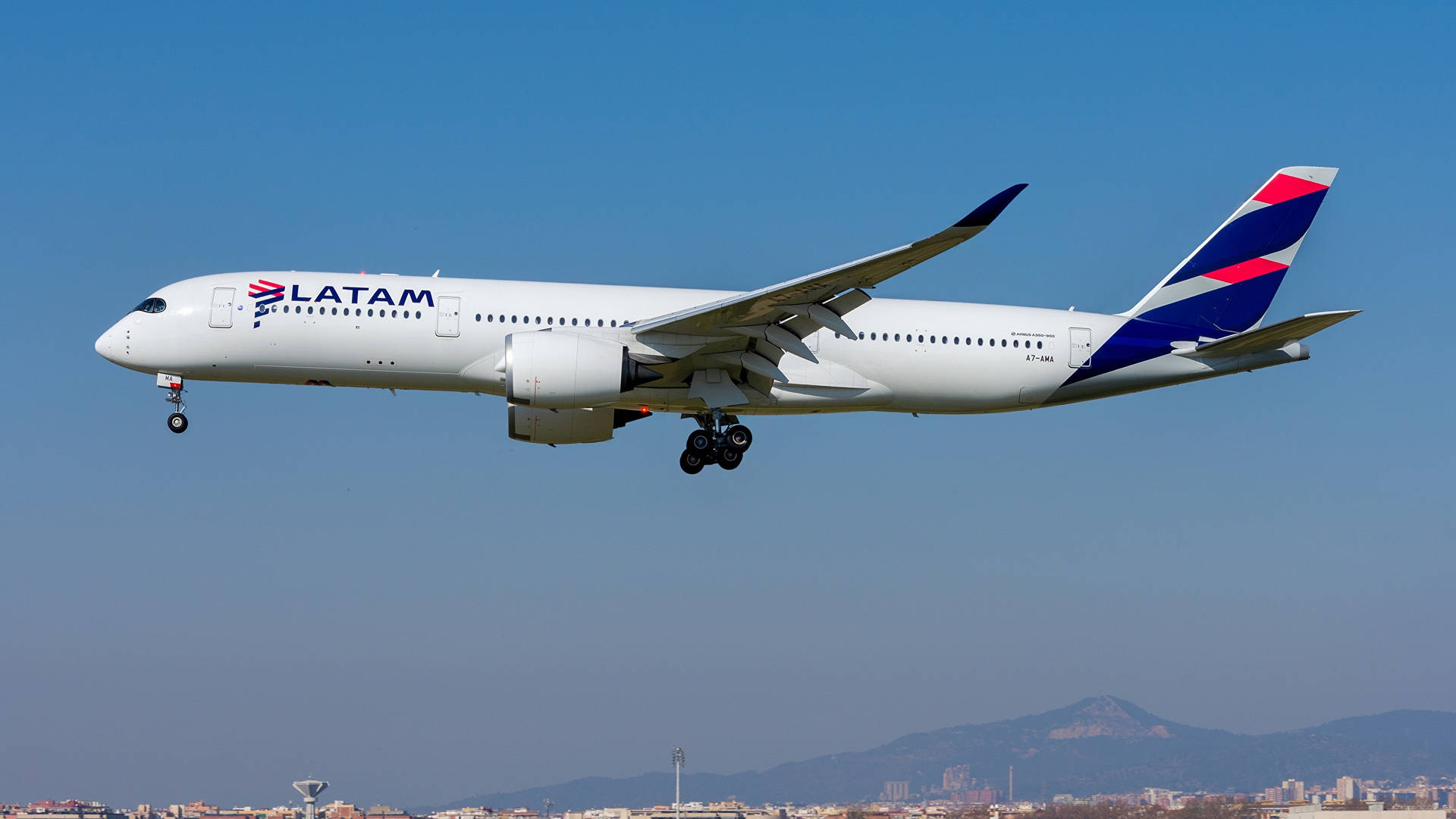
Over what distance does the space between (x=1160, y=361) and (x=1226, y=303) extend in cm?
275

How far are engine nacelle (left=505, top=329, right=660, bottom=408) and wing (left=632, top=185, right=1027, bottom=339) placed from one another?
1.02m

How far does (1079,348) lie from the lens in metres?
29.8

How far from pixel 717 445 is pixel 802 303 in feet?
14.9

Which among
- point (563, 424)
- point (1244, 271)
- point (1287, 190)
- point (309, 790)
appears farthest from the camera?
point (309, 790)

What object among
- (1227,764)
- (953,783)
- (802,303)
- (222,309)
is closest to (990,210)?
(802,303)

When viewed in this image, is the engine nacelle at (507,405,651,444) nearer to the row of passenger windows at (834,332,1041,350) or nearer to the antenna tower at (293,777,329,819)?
the row of passenger windows at (834,332,1041,350)

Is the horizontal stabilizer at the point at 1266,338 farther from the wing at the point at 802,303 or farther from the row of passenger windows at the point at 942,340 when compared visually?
the wing at the point at 802,303

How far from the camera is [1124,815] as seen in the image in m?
47.0

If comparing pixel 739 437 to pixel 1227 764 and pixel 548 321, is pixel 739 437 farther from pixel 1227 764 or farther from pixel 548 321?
pixel 1227 764

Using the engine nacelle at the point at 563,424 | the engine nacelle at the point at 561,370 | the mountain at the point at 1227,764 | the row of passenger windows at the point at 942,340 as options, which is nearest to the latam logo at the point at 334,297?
the engine nacelle at the point at 561,370

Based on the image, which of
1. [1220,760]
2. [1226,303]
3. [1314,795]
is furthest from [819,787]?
[1226,303]

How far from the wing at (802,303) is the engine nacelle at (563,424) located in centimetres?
382

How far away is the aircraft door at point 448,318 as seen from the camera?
27484 mm

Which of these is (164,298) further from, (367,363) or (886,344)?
(886,344)
